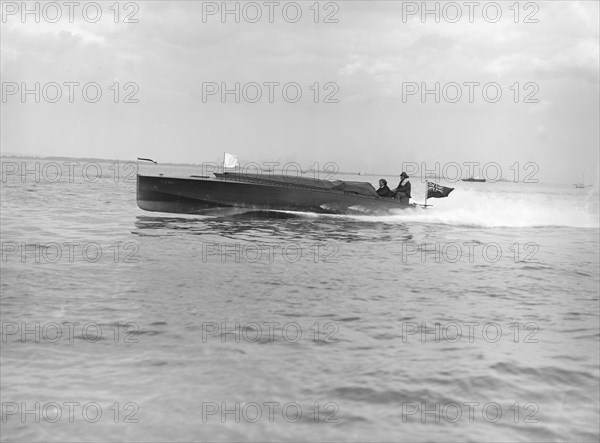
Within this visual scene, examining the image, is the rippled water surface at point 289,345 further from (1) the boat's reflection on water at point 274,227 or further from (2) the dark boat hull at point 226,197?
(2) the dark boat hull at point 226,197

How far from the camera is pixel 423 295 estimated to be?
10859 mm

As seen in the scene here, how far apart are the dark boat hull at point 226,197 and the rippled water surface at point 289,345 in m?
7.88

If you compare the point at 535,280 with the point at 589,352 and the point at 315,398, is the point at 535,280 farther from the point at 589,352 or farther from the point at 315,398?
the point at 315,398

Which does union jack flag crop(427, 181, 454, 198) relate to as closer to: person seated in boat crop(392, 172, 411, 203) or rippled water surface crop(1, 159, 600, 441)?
person seated in boat crop(392, 172, 411, 203)

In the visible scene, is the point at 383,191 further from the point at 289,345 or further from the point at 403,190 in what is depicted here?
the point at 289,345

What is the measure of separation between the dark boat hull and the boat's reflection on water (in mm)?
423

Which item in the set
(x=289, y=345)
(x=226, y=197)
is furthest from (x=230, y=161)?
(x=289, y=345)

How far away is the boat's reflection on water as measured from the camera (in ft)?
64.1

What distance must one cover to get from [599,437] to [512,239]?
1967 cm

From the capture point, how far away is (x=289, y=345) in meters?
7.23

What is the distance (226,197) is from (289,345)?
56.0 feet

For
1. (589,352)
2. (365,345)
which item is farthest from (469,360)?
(589,352)

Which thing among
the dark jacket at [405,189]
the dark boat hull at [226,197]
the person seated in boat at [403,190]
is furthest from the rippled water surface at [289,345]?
the dark jacket at [405,189]

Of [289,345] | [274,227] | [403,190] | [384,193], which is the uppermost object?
[403,190]
